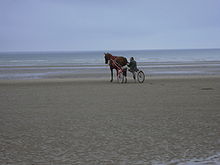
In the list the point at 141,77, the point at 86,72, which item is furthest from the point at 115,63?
the point at 86,72

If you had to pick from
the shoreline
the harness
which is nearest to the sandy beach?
the harness

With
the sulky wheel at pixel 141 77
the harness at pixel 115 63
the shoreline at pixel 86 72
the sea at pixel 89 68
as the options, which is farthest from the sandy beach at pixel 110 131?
the sea at pixel 89 68

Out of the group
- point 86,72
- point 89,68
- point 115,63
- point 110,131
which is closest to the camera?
point 110,131

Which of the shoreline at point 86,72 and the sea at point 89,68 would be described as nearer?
the shoreline at point 86,72

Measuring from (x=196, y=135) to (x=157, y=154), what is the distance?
5.19 feet

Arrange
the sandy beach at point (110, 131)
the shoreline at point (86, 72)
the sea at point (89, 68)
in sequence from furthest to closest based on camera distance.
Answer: the sea at point (89, 68), the shoreline at point (86, 72), the sandy beach at point (110, 131)

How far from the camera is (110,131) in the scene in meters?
7.22

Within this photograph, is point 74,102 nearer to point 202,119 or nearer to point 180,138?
point 202,119

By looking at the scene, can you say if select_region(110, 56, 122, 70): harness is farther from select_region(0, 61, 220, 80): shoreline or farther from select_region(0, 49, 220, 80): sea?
select_region(0, 49, 220, 80): sea

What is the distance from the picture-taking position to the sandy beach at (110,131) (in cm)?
543

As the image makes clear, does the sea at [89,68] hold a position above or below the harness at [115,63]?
below

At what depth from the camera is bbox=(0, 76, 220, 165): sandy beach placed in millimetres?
5426

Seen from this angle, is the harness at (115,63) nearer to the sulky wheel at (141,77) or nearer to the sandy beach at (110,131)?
the sulky wheel at (141,77)

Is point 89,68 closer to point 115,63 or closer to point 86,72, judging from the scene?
point 86,72
